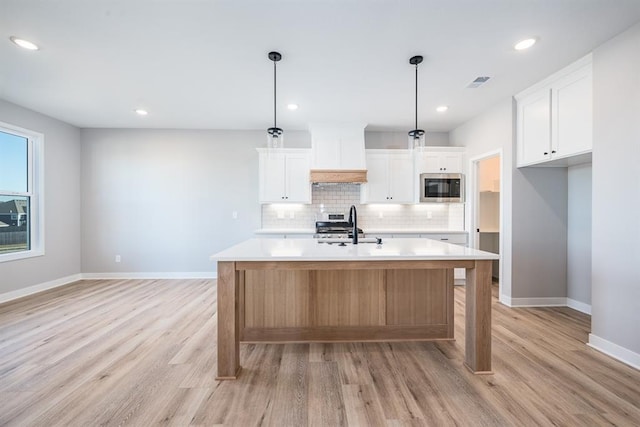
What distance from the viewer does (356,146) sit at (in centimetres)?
478

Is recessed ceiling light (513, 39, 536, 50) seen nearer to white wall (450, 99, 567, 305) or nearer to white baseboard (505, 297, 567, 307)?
white wall (450, 99, 567, 305)

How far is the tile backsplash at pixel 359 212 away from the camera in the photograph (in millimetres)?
5148

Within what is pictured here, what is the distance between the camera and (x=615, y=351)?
2354 millimetres

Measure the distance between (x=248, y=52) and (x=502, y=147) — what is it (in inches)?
130

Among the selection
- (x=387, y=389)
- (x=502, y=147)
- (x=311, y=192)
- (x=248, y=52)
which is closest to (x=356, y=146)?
(x=311, y=192)

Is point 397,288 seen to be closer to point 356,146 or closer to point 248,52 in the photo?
point 248,52

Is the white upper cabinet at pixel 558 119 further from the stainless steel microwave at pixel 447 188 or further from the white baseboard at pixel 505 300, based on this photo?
the white baseboard at pixel 505 300

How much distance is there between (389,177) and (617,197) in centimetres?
290

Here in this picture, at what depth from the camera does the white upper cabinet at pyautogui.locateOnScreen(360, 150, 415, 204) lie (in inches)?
195

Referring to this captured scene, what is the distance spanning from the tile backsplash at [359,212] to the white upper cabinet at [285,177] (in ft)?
1.02

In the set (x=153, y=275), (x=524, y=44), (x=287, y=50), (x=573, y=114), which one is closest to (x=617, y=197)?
(x=573, y=114)

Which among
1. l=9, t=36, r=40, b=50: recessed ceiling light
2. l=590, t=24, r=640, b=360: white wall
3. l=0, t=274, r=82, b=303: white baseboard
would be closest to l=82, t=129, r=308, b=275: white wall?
l=0, t=274, r=82, b=303: white baseboard

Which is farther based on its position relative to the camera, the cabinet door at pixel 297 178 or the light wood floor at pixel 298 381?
the cabinet door at pixel 297 178

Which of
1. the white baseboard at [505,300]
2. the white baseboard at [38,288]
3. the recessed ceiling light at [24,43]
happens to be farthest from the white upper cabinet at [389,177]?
the white baseboard at [38,288]
